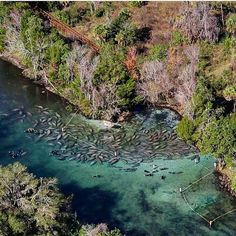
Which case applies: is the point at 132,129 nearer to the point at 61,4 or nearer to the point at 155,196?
the point at 155,196

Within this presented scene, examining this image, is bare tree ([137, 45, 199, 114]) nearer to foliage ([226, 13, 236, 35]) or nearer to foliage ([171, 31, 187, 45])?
foliage ([171, 31, 187, 45])

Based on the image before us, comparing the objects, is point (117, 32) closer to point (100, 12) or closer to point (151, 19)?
point (151, 19)

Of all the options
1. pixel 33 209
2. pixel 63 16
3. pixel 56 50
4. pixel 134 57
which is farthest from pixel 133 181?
pixel 63 16

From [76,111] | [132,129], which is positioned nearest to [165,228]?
[132,129]

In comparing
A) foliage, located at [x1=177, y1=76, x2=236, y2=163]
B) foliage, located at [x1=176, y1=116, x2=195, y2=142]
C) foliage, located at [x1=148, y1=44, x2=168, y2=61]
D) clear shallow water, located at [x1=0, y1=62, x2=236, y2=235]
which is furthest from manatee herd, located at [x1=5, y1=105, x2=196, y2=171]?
foliage, located at [x1=148, y1=44, x2=168, y2=61]

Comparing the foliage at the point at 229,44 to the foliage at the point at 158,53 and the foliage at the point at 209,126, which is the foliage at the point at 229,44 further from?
the foliage at the point at 209,126
